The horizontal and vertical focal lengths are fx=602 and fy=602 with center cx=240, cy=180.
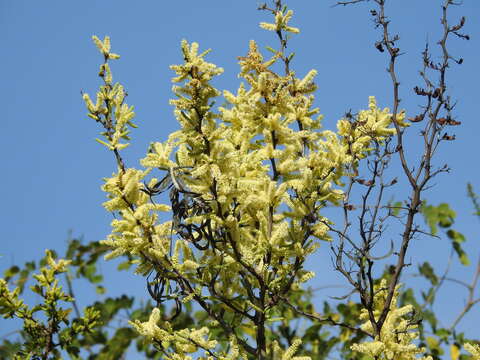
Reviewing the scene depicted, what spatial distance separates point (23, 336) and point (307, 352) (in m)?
2.93

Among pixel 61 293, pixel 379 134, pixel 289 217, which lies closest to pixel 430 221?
pixel 379 134

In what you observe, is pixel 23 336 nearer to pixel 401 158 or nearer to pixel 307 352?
pixel 307 352

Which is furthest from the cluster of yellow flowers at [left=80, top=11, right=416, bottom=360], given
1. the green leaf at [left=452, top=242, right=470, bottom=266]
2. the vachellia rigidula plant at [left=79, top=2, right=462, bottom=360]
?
the green leaf at [left=452, top=242, right=470, bottom=266]

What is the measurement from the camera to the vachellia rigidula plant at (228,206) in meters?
3.18

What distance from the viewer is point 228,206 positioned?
3234 mm

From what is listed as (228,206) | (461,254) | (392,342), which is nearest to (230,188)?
(228,206)

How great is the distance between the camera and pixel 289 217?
3574 mm

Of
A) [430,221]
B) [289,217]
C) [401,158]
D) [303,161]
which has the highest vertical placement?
[430,221]

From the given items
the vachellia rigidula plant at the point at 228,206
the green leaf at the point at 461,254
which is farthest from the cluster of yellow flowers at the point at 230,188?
the green leaf at the point at 461,254

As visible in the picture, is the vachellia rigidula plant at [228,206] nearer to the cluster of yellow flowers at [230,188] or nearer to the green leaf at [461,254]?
the cluster of yellow flowers at [230,188]

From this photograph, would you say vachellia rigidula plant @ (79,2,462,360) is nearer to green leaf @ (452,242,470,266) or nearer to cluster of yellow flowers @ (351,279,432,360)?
cluster of yellow flowers @ (351,279,432,360)

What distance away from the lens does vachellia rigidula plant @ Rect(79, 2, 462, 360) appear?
3176 millimetres

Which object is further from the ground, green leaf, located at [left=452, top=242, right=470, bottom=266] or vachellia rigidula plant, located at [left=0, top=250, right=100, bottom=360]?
green leaf, located at [left=452, top=242, right=470, bottom=266]

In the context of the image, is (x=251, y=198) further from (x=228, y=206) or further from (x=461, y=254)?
(x=461, y=254)
